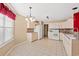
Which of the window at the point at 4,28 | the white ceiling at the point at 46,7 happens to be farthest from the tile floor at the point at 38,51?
the white ceiling at the point at 46,7

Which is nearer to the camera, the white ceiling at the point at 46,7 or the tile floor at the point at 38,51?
the white ceiling at the point at 46,7

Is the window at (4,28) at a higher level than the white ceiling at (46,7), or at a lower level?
lower

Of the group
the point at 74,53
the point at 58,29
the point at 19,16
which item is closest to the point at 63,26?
the point at 58,29

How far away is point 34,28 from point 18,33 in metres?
4.05

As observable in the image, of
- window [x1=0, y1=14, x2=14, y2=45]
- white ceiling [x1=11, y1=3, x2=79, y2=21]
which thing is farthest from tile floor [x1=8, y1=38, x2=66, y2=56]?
white ceiling [x1=11, y1=3, x2=79, y2=21]

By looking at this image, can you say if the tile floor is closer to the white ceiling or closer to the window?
the window

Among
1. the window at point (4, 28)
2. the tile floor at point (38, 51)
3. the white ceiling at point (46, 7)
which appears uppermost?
the white ceiling at point (46, 7)

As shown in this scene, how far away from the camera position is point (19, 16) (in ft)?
22.9

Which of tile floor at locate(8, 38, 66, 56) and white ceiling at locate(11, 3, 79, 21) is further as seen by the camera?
tile floor at locate(8, 38, 66, 56)

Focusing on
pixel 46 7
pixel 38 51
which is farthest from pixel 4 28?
pixel 46 7

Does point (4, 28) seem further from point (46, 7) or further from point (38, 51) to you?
point (46, 7)

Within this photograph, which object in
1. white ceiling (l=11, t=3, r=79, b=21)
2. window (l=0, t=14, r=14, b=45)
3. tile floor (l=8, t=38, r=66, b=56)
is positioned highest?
white ceiling (l=11, t=3, r=79, b=21)

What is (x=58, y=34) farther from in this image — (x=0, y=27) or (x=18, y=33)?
(x=0, y=27)

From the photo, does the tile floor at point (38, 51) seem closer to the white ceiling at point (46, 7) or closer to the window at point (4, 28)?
the window at point (4, 28)
